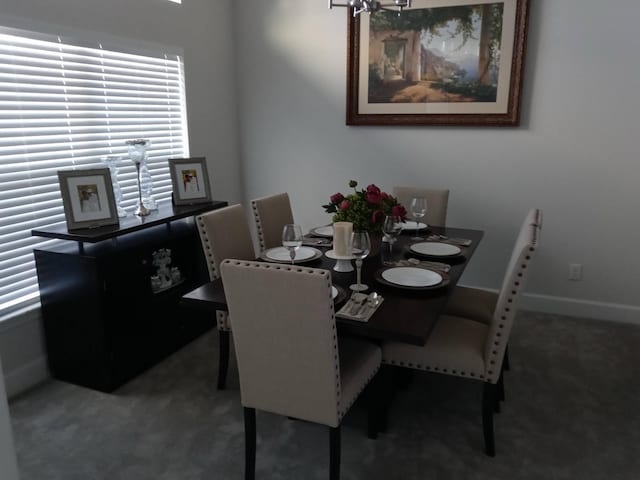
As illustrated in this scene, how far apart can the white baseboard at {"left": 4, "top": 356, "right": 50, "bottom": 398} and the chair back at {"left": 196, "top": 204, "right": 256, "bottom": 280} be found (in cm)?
111

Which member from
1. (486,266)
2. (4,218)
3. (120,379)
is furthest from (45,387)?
(486,266)

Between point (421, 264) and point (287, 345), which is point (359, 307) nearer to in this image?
point (287, 345)

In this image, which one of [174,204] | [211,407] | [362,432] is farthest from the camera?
[174,204]

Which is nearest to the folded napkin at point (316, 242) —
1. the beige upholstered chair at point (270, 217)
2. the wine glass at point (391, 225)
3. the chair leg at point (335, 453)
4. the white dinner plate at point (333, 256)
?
the white dinner plate at point (333, 256)

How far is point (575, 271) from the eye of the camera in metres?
3.65

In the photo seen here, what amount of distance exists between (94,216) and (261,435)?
58.0 inches

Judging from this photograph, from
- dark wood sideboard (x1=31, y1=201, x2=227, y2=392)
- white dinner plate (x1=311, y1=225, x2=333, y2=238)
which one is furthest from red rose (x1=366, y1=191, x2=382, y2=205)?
Result: dark wood sideboard (x1=31, y1=201, x2=227, y2=392)

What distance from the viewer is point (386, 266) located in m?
2.48

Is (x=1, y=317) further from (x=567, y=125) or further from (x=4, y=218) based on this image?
(x=567, y=125)

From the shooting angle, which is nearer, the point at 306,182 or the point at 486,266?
the point at 486,266

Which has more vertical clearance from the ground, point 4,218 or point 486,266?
point 4,218

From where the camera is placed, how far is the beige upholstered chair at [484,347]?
2.06 meters

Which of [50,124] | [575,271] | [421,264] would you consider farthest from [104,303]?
[575,271]

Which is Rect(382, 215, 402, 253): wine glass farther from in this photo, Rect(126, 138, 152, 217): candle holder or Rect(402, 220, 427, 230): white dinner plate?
Rect(126, 138, 152, 217): candle holder
